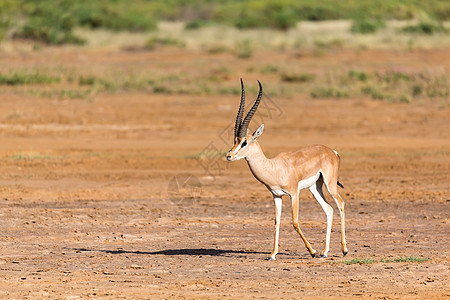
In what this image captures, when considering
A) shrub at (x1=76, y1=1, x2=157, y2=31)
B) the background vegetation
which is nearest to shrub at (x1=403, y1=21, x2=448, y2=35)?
the background vegetation

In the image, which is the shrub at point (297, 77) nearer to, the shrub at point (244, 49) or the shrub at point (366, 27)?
the shrub at point (244, 49)

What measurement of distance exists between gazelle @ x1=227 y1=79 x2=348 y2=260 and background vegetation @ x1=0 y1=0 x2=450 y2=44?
28.8 m

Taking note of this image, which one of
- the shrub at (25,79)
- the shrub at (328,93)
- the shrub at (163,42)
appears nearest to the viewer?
the shrub at (328,93)

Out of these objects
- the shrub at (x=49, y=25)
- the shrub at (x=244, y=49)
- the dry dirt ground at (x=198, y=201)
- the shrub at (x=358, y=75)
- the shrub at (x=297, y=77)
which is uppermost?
the shrub at (x=49, y=25)

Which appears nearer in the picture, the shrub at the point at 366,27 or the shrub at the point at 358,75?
the shrub at the point at 358,75

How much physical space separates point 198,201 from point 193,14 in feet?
165

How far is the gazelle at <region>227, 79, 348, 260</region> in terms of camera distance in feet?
28.0

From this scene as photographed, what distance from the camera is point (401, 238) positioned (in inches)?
406

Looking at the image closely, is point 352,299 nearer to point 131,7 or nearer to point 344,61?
point 344,61

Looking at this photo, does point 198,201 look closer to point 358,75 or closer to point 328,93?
point 328,93

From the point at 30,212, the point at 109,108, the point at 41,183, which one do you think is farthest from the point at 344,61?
the point at 30,212

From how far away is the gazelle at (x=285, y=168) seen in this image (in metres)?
8.53

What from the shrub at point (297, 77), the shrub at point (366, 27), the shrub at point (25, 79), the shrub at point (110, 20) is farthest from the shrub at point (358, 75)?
the shrub at point (110, 20)

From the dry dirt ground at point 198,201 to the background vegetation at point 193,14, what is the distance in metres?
14.4
